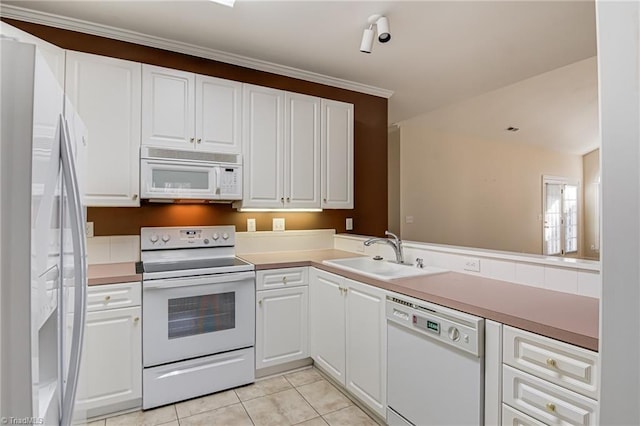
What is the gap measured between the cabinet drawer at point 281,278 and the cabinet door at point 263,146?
1.87ft

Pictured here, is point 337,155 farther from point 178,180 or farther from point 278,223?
point 178,180

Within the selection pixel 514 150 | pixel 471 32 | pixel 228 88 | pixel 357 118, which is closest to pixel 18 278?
pixel 228 88

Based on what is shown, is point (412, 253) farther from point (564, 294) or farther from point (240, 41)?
point (240, 41)

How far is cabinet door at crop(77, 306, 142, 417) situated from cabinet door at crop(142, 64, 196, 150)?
1178 millimetres

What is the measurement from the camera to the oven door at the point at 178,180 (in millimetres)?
2354

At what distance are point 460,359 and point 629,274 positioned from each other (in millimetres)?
1049

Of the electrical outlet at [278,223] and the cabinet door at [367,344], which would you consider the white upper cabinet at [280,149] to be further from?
the cabinet door at [367,344]

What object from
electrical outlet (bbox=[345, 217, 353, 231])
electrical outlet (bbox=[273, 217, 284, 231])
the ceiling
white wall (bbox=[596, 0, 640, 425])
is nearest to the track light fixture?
the ceiling

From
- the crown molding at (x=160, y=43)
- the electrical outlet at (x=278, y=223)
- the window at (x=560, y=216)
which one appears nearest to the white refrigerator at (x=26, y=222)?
the crown molding at (x=160, y=43)

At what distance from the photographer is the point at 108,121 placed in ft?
7.53

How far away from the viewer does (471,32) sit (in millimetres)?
2518

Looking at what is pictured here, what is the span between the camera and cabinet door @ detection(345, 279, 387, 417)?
1.92 m

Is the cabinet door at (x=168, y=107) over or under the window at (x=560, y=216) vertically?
over

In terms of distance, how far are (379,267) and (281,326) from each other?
2.83 ft
